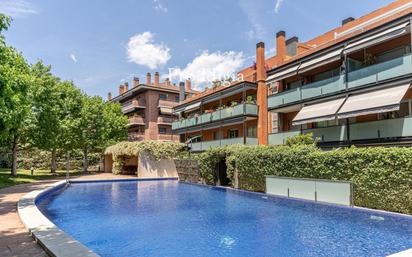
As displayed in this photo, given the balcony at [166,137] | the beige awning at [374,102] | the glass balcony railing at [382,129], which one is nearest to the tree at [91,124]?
the balcony at [166,137]

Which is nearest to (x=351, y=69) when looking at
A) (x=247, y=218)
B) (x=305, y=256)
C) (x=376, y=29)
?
(x=376, y=29)

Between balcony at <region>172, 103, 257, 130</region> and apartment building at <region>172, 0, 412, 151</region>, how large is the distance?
0.33 feet

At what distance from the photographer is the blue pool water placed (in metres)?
8.77

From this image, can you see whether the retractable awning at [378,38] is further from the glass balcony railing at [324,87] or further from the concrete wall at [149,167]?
the concrete wall at [149,167]

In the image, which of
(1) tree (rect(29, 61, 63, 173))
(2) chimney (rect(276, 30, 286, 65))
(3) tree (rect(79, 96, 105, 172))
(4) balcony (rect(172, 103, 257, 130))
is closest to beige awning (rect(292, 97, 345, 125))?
(4) balcony (rect(172, 103, 257, 130))

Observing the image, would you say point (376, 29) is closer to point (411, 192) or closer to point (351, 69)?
point (351, 69)

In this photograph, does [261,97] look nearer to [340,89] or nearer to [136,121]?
[340,89]

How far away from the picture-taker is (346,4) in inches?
850

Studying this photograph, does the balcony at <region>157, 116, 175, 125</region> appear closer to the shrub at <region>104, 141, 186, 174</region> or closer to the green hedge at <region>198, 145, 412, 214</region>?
the shrub at <region>104, 141, 186, 174</region>

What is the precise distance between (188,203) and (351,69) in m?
14.7

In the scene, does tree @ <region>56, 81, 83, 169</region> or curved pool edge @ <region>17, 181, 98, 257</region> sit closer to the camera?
curved pool edge @ <region>17, 181, 98, 257</region>

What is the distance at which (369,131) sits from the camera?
17.2m

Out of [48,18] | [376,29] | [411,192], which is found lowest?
[411,192]

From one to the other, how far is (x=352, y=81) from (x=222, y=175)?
13024mm
